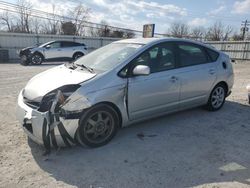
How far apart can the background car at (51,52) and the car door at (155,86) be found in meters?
13.1

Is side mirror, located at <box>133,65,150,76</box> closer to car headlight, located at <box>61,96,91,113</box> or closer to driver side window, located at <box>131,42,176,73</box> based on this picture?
driver side window, located at <box>131,42,176,73</box>

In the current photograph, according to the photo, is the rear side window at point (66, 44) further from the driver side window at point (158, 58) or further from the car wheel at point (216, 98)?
the driver side window at point (158, 58)

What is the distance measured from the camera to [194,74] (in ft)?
15.9

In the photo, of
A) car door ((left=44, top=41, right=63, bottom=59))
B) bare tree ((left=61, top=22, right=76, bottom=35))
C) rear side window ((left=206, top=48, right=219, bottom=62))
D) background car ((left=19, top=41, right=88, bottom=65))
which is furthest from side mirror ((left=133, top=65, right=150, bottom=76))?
bare tree ((left=61, top=22, right=76, bottom=35))

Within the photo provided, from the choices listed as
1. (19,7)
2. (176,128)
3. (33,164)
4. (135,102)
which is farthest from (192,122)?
(19,7)

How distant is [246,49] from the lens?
21.2 m

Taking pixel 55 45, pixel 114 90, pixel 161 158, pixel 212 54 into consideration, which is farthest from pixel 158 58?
pixel 55 45

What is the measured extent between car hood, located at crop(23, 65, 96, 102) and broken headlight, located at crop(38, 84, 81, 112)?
65 millimetres

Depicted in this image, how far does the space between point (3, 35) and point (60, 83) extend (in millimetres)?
19466

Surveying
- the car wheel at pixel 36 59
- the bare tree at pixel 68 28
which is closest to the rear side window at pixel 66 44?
the car wheel at pixel 36 59

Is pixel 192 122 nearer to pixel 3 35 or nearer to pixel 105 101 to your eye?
pixel 105 101

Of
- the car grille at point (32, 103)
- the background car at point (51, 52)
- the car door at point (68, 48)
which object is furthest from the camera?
the car door at point (68, 48)

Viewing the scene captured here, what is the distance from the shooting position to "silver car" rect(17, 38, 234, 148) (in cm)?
344

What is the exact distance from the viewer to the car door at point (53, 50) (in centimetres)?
1634
